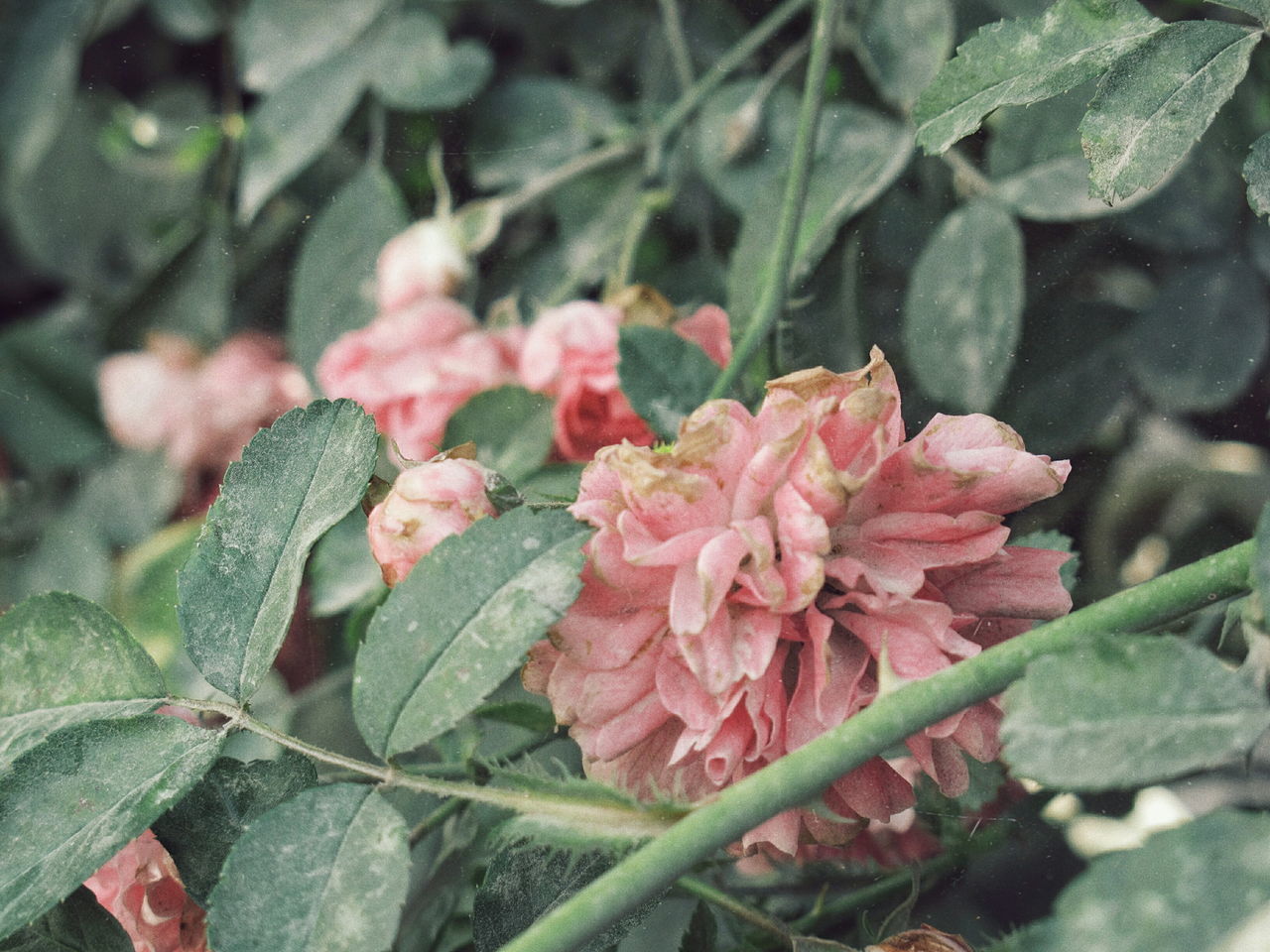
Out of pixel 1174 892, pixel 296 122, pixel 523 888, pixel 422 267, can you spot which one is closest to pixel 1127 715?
pixel 1174 892

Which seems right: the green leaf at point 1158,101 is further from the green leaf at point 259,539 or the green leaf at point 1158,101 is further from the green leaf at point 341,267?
the green leaf at point 341,267

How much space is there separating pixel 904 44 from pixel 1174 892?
12.7 inches

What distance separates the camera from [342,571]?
0.40 meters

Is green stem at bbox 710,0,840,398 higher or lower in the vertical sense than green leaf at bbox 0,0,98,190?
lower

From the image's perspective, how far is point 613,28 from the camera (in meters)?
0.52

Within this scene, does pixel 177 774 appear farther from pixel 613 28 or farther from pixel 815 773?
pixel 613 28

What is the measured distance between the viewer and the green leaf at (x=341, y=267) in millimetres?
486

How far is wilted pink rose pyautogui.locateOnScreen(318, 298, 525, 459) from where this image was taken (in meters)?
0.39

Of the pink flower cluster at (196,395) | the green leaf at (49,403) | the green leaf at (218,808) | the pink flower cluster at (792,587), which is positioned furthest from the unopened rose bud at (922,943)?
the green leaf at (49,403)

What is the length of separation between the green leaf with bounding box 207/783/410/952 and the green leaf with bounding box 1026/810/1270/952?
0.11m

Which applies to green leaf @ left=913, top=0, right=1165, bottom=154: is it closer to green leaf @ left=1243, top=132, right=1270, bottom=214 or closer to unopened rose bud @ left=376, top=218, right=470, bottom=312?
green leaf @ left=1243, top=132, right=1270, bottom=214

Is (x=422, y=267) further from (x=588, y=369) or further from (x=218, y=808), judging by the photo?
(x=218, y=808)

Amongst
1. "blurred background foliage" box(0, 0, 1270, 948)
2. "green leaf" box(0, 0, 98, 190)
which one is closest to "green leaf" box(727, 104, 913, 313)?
"blurred background foliage" box(0, 0, 1270, 948)

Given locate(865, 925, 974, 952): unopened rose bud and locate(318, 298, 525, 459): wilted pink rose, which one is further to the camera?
locate(318, 298, 525, 459): wilted pink rose
